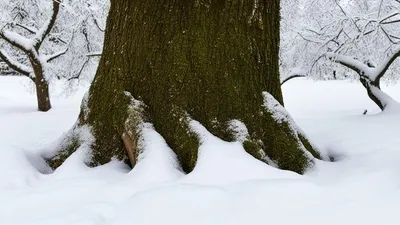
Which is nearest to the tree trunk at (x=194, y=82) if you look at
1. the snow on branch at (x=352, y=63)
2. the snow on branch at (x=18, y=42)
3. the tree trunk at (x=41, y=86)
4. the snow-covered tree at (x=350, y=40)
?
the snow-covered tree at (x=350, y=40)

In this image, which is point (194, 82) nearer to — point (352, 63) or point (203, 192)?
point (203, 192)

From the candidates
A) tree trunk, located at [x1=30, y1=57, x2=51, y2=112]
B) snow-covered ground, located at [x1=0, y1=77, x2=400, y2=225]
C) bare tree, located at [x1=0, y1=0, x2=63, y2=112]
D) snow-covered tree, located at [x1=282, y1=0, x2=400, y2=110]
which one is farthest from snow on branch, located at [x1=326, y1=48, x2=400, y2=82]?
tree trunk, located at [x1=30, y1=57, x2=51, y2=112]

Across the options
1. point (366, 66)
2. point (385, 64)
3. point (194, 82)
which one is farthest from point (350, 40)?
point (194, 82)

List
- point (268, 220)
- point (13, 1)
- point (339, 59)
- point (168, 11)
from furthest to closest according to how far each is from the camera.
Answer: point (13, 1) → point (339, 59) → point (168, 11) → point (268, 220)

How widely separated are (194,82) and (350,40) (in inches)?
227

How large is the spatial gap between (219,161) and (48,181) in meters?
0.91

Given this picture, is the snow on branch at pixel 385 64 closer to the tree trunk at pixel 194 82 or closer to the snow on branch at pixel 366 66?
the snow on branch at pixel 366 66

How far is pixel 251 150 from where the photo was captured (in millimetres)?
2354

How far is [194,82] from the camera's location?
2.43 m

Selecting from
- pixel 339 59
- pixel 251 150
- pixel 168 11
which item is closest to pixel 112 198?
pixel 251 150

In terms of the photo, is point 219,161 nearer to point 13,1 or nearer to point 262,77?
point 262,77

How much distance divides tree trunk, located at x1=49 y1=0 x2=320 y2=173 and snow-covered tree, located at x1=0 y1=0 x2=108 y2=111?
790 cm

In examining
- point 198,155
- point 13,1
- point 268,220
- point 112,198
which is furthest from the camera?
point 13,1

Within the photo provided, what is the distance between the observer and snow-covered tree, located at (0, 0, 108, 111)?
9984mm
